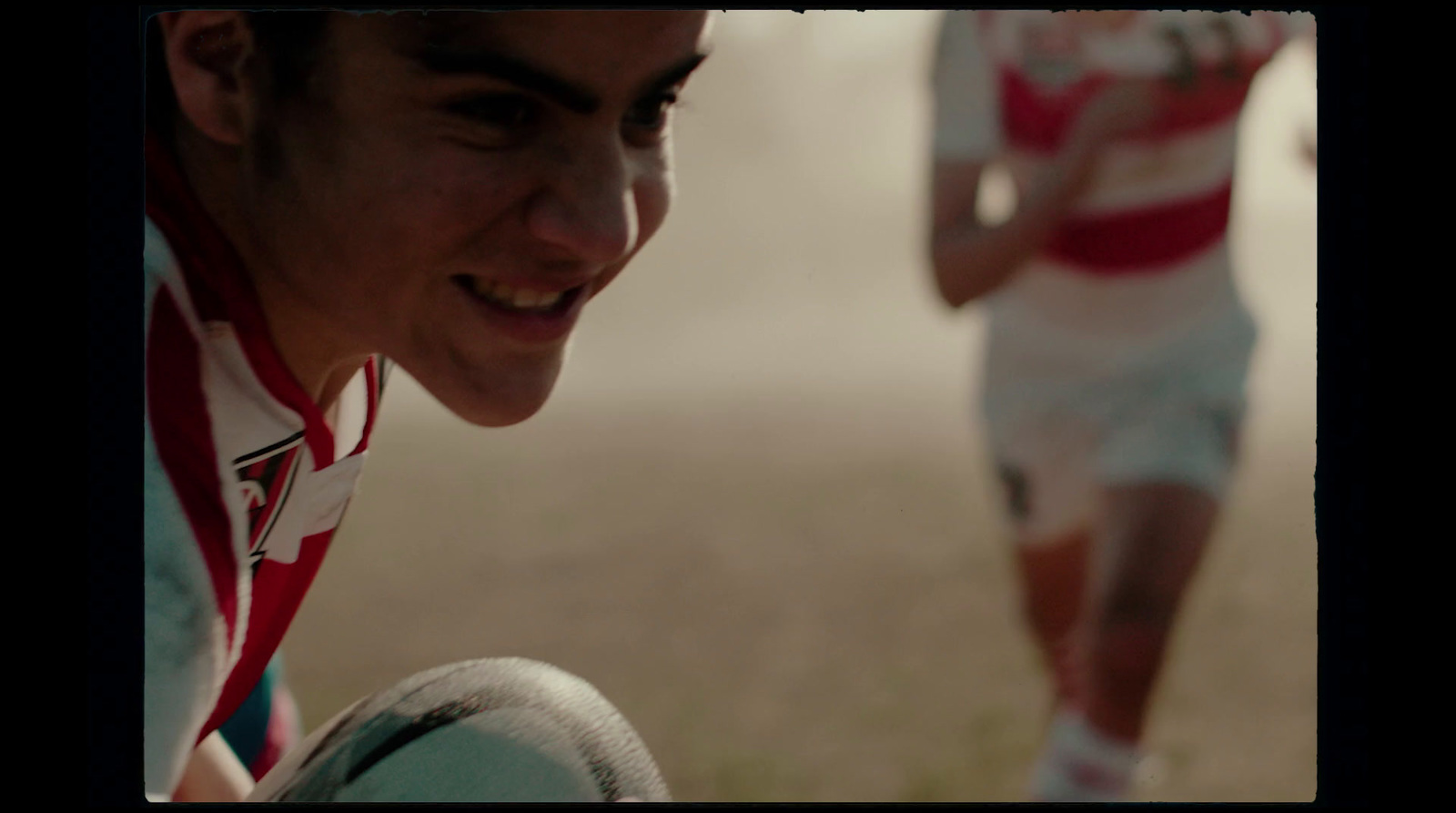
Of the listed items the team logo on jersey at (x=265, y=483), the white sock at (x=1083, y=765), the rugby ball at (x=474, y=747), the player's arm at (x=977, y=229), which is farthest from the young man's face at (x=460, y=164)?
the white sock at (x=1083, y=765)

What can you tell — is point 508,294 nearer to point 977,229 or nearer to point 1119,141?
point 977,229

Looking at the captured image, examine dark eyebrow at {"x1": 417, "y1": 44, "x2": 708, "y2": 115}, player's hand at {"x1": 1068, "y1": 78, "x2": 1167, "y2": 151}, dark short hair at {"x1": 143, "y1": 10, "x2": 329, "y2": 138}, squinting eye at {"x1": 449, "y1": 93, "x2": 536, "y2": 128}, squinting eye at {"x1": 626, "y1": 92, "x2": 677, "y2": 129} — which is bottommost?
player's hand at {"x1": 1068, "y1": 78, "x2": 1167, "y2": 151}

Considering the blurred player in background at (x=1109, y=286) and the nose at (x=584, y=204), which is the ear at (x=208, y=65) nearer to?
the nose at (x=584, y=204)

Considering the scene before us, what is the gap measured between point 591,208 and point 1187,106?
210 cm

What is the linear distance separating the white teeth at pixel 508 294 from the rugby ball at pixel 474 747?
0.47 m

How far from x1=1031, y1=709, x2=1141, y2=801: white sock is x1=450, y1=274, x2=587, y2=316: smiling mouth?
6.28 ft

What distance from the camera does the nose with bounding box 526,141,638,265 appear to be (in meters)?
1.41

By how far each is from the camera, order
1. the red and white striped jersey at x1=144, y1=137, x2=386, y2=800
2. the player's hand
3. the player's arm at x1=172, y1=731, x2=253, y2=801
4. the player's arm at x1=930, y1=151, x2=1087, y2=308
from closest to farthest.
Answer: the red and white striped jersey at x1=144, y1=137, x2=386, y2=800 < the player's arm at x1=172, y1=731, x2=253, y2=801 < the player's arm at x1=930, y1=151, x2=1087, y2=308 < the player's hand

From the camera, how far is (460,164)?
1.40m

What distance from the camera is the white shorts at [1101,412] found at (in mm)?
3117

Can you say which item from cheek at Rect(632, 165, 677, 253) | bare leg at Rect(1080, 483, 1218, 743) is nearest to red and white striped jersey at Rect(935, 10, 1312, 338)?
bare leg at Rect(1080, 483, 1218, 743)

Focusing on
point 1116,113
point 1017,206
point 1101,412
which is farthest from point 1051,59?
point 1101,412

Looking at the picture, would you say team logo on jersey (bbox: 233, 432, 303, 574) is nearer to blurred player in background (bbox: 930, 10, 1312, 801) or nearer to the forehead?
the forehead
